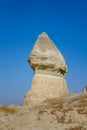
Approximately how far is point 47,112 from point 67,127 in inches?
143

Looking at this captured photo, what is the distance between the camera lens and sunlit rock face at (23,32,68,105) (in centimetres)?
3272

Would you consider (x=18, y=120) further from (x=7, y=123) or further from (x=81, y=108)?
(x=81, y=108)

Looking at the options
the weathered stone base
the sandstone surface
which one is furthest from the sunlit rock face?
the sandstone surface

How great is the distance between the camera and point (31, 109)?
989 inches

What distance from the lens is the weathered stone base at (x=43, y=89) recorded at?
32.5m

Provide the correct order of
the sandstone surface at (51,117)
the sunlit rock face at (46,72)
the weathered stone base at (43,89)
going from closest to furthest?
the sandstone surface at (51,117)
the weathered stone base at (43,89)
the sunlit rock face at (46,72)

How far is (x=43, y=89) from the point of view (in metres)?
32.7

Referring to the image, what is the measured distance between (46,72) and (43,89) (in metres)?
2.24

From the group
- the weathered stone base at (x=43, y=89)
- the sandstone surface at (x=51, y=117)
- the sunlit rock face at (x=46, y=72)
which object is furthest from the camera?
the sunlit rock face at (x=46, y=72)

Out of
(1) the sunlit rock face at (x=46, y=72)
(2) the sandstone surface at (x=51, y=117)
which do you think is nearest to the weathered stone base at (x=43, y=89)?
(1) the sunlit rock face at (x=46, y=72)

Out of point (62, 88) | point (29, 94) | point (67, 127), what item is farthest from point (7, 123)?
point (62, 88)

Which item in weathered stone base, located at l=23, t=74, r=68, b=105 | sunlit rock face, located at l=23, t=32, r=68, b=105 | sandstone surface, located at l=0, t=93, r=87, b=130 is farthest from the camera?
sunlit rock face, located at l=23, t=32, r=68, b=105

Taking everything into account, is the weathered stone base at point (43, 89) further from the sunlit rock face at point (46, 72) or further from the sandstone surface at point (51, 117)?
the sandstone surface at point (51, 117)

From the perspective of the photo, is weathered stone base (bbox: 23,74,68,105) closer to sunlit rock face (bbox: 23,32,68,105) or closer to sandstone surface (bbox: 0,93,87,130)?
sunlit rock face (bbox: 23,32,68,105)
